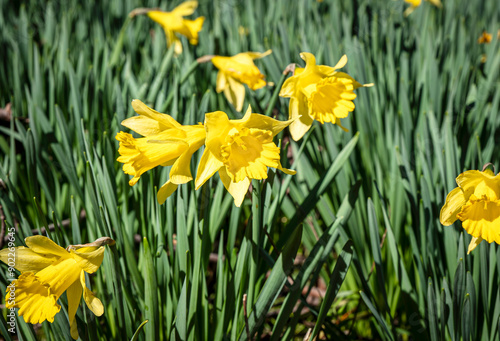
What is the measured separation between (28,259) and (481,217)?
0.91 meters

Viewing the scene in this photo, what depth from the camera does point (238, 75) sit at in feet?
4.64

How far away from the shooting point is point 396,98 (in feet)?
5.17

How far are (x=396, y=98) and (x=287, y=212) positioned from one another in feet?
2.17

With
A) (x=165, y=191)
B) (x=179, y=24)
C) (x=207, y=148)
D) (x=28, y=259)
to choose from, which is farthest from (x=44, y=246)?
(x=179, y=24)

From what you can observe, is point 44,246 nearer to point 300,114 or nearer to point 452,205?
point 300,114

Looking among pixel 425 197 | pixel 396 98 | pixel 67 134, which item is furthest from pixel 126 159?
pixel 396 98

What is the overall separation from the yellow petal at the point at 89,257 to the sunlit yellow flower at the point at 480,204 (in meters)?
0.72

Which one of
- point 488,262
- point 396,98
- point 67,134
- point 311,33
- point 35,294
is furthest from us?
point 311,33

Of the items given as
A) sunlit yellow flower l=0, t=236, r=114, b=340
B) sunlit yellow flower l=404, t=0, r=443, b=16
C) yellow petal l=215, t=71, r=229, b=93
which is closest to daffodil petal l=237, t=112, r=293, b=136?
sunlit yellow flower l=0, t=236, r=114, b=340

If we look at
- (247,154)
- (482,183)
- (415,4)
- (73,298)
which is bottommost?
(73,298)

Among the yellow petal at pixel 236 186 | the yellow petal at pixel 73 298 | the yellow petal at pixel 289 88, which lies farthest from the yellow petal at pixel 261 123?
the yellow petal at pixel 73 298

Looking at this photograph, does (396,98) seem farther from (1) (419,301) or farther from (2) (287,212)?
(1) (419,301)

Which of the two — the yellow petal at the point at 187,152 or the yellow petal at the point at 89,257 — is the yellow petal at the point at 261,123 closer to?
the yellow petal at the point at 187,152

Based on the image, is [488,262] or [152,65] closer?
[488,262]
